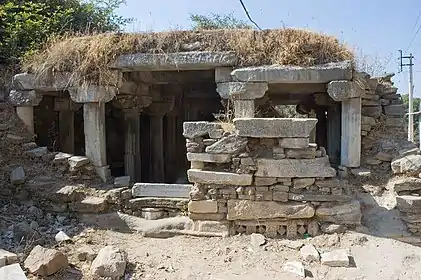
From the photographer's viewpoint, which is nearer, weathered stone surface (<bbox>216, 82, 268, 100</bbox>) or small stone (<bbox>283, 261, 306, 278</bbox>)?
small stone (<bbox>283, 261, 306, 278</bbox>)

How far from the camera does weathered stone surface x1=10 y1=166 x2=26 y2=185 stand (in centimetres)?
597

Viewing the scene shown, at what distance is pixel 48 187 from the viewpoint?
A: 19.5 ft

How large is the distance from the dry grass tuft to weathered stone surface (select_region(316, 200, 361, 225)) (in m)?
2.25

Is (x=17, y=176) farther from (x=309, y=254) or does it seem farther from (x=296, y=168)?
(x=309, y=254)

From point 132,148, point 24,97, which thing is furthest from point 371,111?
point 24,97

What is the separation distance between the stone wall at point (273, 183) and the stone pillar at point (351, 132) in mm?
1250

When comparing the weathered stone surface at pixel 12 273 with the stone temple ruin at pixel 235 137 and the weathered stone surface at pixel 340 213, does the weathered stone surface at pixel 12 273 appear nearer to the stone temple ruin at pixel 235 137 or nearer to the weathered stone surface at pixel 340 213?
the stone temple ruin at pixel 235 137

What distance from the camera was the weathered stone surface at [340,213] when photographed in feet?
15.9

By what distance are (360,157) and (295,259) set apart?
259 cm

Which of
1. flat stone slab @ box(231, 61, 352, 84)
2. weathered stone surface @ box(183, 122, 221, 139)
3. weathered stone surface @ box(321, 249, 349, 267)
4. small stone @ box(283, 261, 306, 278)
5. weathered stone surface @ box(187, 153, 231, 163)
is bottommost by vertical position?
small stone @ box(283, 261, 306, 278)

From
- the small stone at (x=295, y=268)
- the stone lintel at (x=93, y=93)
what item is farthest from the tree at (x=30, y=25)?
the small stone at (x=295, y=268)

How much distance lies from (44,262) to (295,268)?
2.58 metres

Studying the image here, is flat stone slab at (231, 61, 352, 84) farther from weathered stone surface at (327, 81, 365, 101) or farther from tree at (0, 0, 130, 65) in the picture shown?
tree at (0, 0, 130, 65)

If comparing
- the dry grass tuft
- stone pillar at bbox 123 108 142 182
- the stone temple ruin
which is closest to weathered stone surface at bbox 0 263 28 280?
the stone temple ruin
